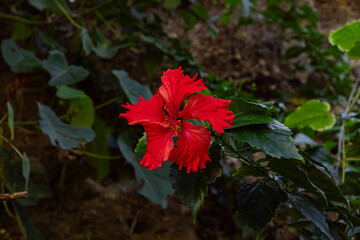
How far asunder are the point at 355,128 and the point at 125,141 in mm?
744

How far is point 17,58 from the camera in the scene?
3.55ft

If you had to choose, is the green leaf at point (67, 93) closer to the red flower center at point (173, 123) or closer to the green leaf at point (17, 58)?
the green leaf at point (17, 58)

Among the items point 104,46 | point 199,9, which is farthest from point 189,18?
point 104,46

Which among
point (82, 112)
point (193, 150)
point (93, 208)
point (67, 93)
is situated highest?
point (193, 150)

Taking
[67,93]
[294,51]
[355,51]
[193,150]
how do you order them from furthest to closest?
1. [294,51]
2. [67,93]
3. [355,51]
4. [193,150]

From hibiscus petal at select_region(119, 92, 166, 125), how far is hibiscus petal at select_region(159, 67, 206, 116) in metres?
0.01

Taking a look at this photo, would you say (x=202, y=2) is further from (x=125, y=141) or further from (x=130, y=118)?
(x=130, y=118)

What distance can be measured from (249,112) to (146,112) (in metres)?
0.15

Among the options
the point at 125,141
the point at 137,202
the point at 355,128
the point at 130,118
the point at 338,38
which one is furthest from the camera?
the point at 137,202

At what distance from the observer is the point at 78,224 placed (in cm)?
102

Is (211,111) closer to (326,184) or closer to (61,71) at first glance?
(326,184)

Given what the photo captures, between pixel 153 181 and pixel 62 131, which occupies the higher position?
pixel 62 131


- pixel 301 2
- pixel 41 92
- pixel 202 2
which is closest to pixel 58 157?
pixel 41 92

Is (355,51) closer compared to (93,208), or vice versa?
(355,51)
